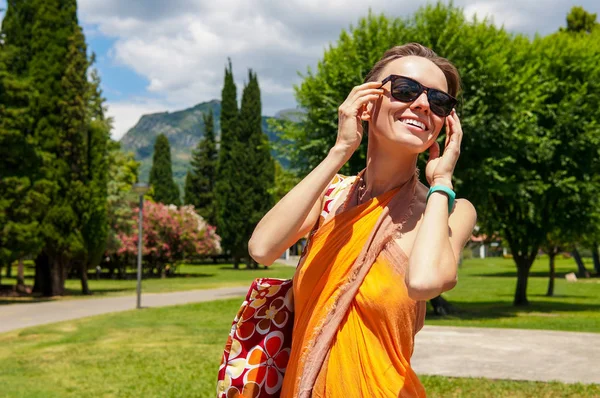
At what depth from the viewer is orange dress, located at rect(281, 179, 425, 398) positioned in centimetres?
209

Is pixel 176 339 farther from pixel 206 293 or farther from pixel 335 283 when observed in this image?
pixel 206 293

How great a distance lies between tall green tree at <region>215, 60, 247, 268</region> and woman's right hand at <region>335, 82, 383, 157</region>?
52.5 metres

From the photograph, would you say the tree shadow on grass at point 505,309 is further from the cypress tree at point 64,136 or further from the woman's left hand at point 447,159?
the woman's left hand at point 447,159

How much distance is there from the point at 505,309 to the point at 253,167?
3624 cm

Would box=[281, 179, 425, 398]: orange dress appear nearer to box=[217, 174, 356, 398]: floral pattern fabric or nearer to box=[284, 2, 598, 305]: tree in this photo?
box=[217, 174, 356, 398]: floral pattern fabric

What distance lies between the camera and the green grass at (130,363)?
8.28 meters

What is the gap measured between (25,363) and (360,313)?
32.7ft

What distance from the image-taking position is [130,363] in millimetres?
10602

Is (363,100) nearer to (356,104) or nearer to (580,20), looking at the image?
(356,104)

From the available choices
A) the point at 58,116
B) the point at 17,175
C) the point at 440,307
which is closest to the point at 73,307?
the point at 17,175

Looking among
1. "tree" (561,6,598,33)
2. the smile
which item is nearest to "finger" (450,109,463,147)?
the smile

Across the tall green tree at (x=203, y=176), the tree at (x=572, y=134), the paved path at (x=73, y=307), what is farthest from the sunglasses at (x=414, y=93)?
the tall green tree at (x=203, y=176)

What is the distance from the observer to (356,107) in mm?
2234

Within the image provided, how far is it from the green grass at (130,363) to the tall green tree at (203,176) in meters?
49.6
